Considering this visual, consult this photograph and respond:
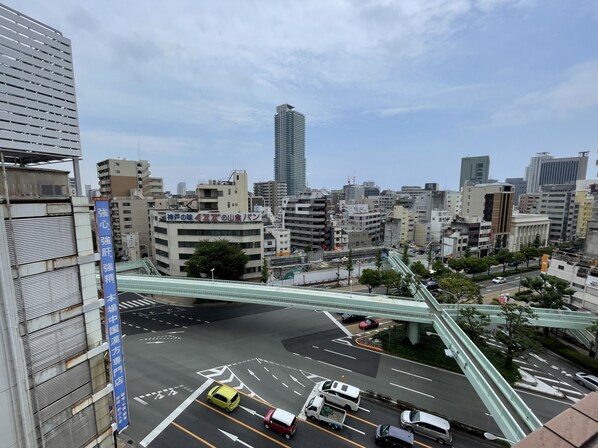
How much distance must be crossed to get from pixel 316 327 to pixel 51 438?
2713cm

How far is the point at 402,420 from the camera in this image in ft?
62.5

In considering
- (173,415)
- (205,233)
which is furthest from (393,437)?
(205,233)

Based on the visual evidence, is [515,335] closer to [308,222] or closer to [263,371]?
[263,371]

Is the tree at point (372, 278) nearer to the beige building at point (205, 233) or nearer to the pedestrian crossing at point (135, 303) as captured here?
the beige building at point (205, 233)

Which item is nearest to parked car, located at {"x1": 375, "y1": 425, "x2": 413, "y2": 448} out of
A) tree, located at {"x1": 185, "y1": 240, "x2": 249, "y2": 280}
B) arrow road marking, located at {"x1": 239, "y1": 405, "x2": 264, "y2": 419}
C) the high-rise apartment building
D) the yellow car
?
arrow road marking, located at {"x1": 239, "y1": 405, "x2": 264, "y2": 419}

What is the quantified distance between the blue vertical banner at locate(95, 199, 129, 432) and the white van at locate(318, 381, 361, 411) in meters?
A: 13.2

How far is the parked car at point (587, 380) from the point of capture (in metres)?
23.6

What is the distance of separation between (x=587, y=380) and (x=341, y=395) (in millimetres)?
22059

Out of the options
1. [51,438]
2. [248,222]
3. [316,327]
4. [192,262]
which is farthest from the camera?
[248,222]

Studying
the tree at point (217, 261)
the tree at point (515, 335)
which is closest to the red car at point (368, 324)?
the tree at point (515, 335)

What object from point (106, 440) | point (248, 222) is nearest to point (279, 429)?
point (106, 440)

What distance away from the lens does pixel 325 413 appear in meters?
19.2

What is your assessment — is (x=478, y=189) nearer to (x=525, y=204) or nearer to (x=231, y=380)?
(x=525, y=204)

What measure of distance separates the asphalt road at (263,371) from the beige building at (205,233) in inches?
525
